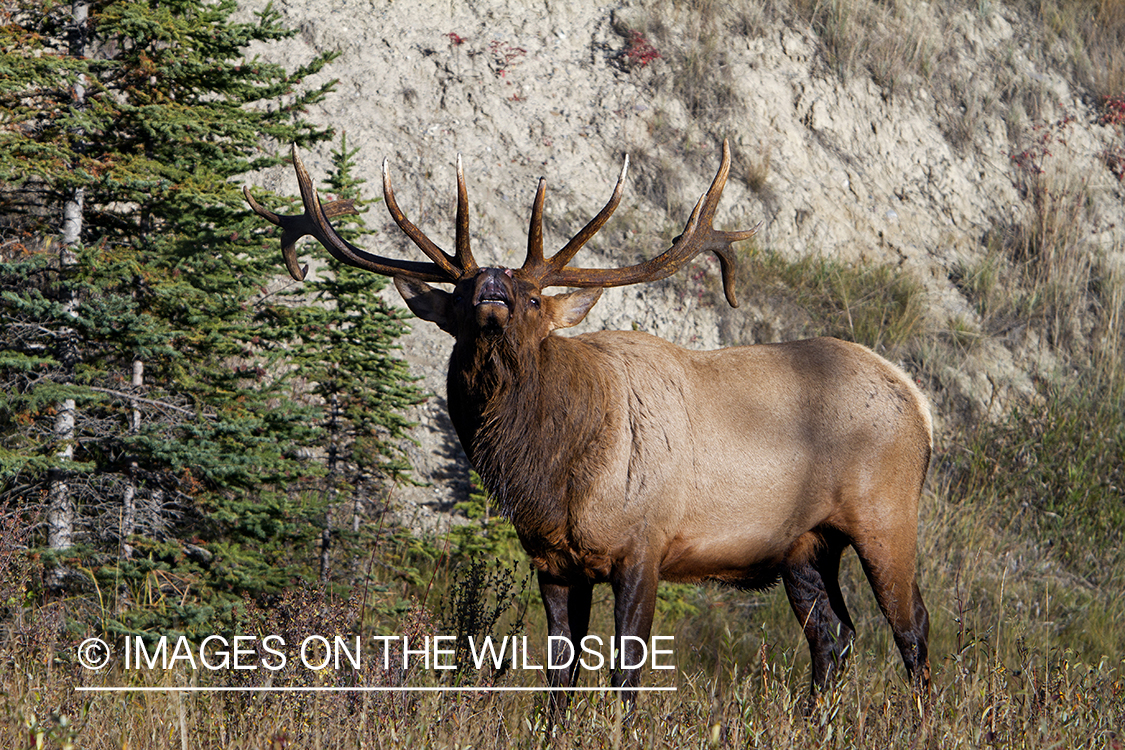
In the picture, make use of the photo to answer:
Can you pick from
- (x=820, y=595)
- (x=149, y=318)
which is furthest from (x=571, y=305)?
(x=149, y=318)

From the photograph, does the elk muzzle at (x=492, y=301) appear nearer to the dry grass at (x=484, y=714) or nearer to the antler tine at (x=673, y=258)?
the antler tine at (x=673, y=258)

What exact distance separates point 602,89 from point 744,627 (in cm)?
789

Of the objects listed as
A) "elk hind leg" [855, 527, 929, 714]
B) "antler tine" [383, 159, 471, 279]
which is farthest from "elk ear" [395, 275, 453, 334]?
"elk hind leg" [855, 527, 929, 714]

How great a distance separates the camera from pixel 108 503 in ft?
22.5

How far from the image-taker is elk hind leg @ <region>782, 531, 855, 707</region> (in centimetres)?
585

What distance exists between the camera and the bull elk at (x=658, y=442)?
479cm

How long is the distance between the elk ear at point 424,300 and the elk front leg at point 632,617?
1.60m

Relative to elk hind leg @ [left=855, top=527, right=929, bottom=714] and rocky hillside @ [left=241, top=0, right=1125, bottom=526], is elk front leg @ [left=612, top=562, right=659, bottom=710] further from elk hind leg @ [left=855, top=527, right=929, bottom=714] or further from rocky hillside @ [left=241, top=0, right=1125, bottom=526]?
rocky hillside @ [left=241, top=0, right=1125, bottom=526]

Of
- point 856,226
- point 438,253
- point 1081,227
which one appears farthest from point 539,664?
point 1081,227

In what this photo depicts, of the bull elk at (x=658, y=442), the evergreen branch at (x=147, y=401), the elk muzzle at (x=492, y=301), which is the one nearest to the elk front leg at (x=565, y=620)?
the bull elk at (x=658, y=442)

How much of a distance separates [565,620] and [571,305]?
164 centimetres

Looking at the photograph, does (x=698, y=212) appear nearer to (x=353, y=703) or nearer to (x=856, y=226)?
(x=353, y=703)

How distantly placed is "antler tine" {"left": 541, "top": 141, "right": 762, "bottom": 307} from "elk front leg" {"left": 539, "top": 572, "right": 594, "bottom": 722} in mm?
1521

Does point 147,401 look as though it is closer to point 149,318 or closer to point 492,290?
point 149,318
